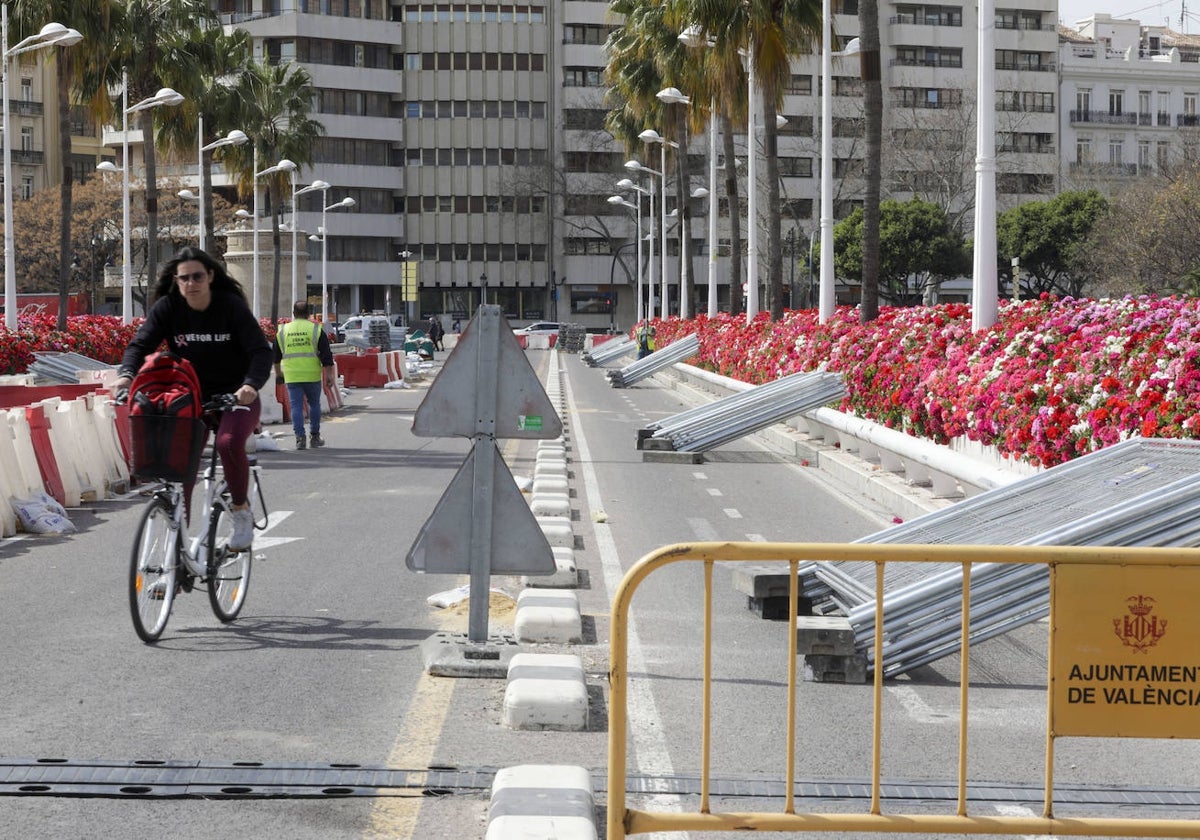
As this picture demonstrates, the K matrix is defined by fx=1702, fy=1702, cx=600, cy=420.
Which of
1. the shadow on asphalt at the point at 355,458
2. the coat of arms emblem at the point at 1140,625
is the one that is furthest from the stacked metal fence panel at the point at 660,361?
the coat of arms emblem at the point at 1140,625

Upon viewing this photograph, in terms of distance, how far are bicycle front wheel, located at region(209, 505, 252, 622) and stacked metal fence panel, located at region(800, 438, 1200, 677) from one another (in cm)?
300

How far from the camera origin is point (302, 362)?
21625 mm

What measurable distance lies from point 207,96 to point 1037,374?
169ft

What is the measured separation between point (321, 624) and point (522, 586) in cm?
181

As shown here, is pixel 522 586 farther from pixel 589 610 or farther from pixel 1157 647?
pixel 1157 647

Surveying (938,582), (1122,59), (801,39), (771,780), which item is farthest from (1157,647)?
(1122,59)

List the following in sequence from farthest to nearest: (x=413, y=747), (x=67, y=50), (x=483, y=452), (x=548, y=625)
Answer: (x=67, y=50), (x=548, y=625), (x=483, y=452), (x=413, y=747)

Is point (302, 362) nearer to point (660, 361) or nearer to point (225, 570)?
point (225, 570)

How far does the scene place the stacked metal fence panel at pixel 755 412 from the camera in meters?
21.1

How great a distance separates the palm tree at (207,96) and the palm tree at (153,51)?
30 cm

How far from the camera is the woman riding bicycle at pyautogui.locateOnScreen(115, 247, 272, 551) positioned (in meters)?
8.70

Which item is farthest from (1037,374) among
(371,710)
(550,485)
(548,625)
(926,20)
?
(926,20)

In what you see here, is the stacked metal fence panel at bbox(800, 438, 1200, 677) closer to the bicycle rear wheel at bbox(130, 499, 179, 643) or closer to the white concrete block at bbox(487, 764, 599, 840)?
the white concrete block at bbox(487, 764, 599, 840)

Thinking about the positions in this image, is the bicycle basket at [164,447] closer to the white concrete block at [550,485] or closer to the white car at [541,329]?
the white concrete block at [550,485]
